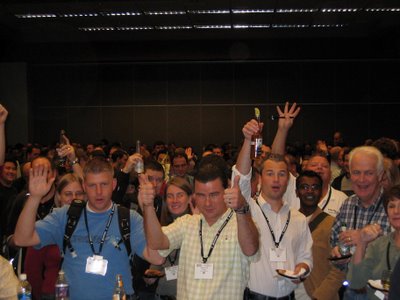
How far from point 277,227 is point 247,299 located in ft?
1.76

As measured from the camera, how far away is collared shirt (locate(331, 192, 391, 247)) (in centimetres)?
372

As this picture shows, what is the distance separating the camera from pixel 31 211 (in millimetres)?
3133

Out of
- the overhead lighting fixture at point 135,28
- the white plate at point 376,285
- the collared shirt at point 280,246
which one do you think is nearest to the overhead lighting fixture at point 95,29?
the overhead lighting fixture at point 135,28

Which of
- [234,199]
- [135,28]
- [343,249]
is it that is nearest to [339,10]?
[135,28]

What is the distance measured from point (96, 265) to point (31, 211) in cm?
51

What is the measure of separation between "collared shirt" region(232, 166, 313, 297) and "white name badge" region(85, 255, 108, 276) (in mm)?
1060

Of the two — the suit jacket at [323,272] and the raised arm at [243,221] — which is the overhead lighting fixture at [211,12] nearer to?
the suit jacket at [323,272]

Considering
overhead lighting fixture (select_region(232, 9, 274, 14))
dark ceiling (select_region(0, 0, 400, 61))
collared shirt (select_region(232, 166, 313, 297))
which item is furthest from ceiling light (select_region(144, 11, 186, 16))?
collared shirt (select_region(232, 166, 313, 297))

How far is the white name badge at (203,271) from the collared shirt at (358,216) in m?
1.16

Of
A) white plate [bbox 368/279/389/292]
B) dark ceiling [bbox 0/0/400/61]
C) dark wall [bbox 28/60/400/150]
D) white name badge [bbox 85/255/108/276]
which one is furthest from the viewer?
dark wall [bbox 28/60/400/150]

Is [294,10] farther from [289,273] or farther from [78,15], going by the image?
[289,273]

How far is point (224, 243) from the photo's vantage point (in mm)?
3203

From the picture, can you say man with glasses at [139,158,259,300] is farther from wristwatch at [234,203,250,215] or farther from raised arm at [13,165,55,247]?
raised arm at [13,165,55,247]

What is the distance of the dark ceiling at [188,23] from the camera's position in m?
12.4
